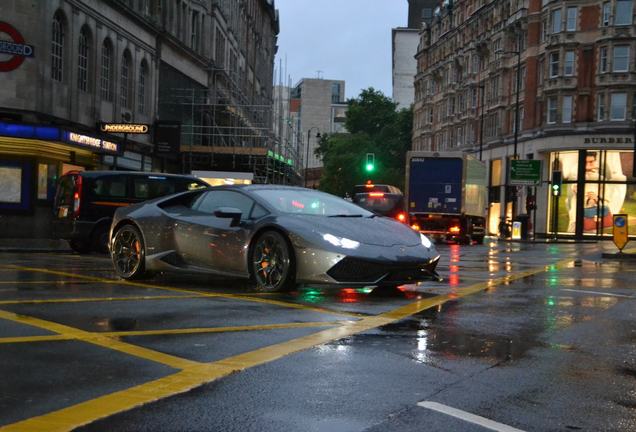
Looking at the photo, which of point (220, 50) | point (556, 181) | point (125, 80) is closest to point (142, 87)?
point (125, 80)

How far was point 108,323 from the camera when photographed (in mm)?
6246

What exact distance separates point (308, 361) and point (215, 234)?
464 cm

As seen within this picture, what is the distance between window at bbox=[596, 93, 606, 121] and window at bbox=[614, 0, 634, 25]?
497 centimetres

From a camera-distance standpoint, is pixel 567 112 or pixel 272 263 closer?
pixel 272 263

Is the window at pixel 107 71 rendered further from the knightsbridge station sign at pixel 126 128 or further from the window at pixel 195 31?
the window at pixel 195 31

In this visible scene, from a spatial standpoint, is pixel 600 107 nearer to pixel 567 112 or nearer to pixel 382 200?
pixel 567 112

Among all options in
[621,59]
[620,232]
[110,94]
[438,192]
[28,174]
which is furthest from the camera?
[621,59]

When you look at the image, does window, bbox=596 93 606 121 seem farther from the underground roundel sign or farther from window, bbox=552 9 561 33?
the underground roundel sign

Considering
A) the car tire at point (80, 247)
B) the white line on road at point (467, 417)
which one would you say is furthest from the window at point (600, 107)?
the white line on road at point (467, 417)

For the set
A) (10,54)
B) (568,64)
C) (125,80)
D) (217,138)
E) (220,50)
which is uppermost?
(568,64)

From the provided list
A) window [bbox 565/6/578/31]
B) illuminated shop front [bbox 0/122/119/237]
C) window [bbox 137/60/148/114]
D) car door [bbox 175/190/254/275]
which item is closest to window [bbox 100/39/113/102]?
window [bbox 137/60/148/114]

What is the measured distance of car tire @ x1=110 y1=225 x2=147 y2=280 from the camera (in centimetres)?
1004

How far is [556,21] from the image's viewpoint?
179 feet

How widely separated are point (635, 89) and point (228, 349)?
51.7 metres
